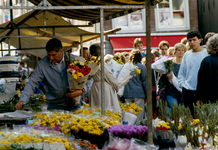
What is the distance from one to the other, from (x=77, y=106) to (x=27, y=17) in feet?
13.6

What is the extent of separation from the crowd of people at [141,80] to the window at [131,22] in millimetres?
9366

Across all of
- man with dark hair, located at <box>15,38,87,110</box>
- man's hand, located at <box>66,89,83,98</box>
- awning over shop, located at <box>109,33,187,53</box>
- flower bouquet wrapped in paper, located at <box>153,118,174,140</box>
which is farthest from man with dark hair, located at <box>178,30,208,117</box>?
awning over shop, located at <box>109,33,187,53</box>

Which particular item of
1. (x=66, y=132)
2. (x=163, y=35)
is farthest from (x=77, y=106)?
(x=163, y=35)

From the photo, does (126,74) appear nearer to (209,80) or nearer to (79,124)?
(209,80)

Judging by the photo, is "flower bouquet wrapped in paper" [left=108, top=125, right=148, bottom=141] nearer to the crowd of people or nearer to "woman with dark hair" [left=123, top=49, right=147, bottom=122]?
the crowd of people

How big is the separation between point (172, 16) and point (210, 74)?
1388cm

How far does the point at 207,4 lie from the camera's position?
16344mm

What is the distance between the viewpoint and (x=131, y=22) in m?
17.8

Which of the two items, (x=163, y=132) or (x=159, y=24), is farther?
(x=159, y=24)

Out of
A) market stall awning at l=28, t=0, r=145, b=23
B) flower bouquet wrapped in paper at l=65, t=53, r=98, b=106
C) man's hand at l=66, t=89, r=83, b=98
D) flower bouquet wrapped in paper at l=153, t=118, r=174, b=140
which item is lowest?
flower bouquet wrapped in paper at l=153, t=118, r=174, b=140

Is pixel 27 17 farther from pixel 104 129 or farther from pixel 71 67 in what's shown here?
Result: pixel 104 129

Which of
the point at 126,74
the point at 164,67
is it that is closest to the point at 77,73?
the point at 126,74

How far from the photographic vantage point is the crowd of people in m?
4.30

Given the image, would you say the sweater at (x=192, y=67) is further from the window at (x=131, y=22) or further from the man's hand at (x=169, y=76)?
the window at (x=131, y=22)
